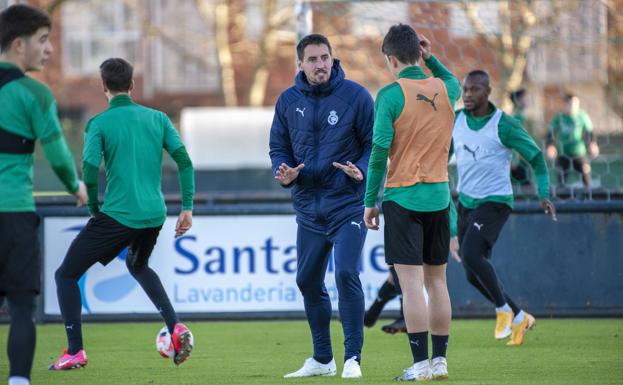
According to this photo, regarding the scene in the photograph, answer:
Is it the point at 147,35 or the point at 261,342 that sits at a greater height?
the point at 147,35

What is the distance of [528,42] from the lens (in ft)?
59.1

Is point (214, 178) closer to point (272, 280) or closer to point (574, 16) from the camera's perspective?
point (574, 16)

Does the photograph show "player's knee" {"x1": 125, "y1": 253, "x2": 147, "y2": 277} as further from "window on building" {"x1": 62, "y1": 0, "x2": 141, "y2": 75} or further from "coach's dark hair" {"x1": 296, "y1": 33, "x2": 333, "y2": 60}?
"window on building" {"x1": 62, "y1": 0, "x2": 141, "y2": 75}

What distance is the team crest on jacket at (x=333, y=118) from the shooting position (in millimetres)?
7539

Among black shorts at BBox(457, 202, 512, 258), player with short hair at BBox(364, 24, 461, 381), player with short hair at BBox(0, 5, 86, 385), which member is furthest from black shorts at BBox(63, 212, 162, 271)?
black shorts at BBox(457, 202, 512, 258)

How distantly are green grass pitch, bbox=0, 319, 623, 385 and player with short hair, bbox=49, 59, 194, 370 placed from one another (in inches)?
18.3

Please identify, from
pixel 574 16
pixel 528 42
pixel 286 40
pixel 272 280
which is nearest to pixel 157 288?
pixel 272 280

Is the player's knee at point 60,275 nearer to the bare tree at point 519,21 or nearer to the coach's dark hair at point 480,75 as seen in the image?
the coach's dark hair at point 480,75

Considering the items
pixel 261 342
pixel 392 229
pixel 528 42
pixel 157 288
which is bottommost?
pixel 261 342

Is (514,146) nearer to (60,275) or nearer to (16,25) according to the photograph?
(60,275)

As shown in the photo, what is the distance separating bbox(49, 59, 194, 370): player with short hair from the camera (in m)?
8.02

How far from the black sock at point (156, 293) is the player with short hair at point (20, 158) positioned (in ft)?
7.03

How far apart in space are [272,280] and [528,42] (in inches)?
298

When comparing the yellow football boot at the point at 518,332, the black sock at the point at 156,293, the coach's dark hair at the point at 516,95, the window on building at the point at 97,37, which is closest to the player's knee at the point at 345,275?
the black sock at the point at 156,293
